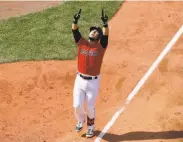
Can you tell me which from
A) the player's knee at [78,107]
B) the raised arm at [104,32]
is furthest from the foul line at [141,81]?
the raised arm at [104,32]

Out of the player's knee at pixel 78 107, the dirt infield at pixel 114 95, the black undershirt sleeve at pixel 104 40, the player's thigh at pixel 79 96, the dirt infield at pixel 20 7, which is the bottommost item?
the dirt infield at pixel 114 95

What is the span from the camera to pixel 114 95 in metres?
11.7

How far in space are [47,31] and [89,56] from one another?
6.75 metres

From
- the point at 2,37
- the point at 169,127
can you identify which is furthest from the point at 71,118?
the point at 2,37

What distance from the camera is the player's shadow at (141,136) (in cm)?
989

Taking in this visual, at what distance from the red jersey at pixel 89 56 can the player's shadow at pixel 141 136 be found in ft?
5.37

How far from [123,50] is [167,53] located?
1.48m

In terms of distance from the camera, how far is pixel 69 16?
668 inches

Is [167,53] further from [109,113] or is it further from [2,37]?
[2,37]

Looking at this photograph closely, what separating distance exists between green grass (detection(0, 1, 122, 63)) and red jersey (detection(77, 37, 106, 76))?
14.4 feet

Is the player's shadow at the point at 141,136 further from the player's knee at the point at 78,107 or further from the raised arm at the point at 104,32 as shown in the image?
the raised arm at the point at 104,32

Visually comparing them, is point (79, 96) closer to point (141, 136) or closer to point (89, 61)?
point (89, 61)

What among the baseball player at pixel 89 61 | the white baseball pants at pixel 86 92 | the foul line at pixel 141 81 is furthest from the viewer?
the foul line at pixel 141 81

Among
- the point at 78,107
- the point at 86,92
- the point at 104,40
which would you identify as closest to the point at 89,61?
the point at 104,40
